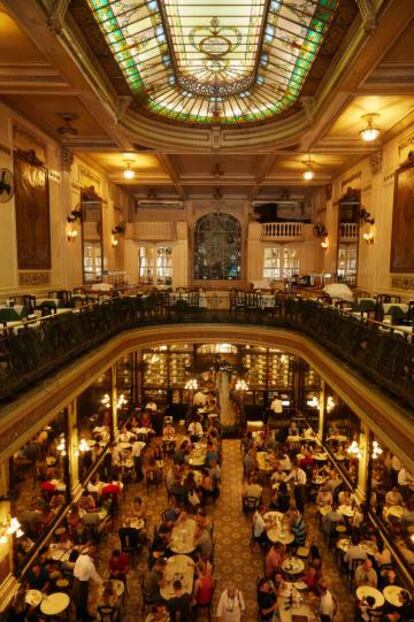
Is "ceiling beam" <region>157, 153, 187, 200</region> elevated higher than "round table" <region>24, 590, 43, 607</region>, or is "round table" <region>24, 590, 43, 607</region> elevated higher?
"ceiling beam" <region>157, 153, 187, 200</region>

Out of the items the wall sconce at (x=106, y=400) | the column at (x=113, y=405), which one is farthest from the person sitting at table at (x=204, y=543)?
the wall sconce at (x=106, y=400)

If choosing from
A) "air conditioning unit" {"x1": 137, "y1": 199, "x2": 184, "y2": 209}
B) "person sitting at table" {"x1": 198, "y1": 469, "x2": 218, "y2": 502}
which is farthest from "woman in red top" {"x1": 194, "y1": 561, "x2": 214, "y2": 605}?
"air conditioning unit" {"x1": 137, "y1": 199, "x2": 184, "y2": 209}

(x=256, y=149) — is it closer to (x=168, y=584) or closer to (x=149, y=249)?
(x=149, y=249)

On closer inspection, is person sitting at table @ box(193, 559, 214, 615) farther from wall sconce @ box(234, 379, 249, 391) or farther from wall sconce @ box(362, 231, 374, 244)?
wall sconce @ box(362, 231, 374, 244)

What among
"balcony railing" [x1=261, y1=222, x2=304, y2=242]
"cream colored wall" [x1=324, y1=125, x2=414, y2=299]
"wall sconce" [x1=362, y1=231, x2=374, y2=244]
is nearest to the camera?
"cream colored wall" [x1=324, y1=125, x2=414, y2=299]

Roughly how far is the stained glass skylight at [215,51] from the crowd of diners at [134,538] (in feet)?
29.8

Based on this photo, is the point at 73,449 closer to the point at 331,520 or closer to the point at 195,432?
the point at 195,432

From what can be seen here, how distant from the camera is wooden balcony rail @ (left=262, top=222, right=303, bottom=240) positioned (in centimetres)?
1819

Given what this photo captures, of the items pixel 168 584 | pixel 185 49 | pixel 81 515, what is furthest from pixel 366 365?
pixel 185 49

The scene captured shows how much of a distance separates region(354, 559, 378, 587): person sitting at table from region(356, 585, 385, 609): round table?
13cm

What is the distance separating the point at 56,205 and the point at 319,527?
10.2m

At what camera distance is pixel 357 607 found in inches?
250

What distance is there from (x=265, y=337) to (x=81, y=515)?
7.39m

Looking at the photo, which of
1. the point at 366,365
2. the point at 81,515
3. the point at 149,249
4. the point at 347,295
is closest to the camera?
the point at 366,365
